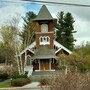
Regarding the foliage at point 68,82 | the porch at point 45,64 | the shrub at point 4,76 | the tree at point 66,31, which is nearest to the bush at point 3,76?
the shrub at point 4,76

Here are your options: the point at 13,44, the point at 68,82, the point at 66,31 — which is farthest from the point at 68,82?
the point at 66,31

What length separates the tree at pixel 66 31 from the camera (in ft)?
279

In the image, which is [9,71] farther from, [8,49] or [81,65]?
[81,65]

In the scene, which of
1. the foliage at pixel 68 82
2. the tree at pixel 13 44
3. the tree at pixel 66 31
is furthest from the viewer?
the tree at pixel 66 31

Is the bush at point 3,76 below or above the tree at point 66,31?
below

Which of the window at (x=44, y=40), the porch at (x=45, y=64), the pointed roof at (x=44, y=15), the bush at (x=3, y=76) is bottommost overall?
the bush at (x=3, y=76)

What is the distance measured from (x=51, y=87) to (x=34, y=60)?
45792 mm

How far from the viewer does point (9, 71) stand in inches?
2505

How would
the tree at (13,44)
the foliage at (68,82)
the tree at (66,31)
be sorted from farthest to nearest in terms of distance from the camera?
1. the tree at (66,31)
2. the tree at (13,44)
3. the foliage at (68,82)

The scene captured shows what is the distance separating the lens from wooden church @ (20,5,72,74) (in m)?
58.5

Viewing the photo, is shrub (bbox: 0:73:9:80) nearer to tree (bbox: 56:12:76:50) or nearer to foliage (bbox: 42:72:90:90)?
tree (bbox: 56:12:76:50)

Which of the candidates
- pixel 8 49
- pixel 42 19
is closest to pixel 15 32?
pixel 8 49

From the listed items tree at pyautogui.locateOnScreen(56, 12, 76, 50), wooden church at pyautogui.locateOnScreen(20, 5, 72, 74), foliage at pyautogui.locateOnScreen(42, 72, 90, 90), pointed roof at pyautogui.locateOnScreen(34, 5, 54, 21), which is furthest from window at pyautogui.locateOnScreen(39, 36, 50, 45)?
foliage at pyautogui.locateOnScreen(42, 72, 90, 90)

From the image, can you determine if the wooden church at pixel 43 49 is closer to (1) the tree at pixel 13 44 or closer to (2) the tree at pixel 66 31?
(1) the tree at pixel 13 44
